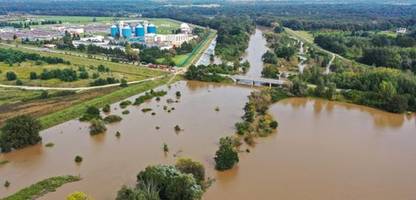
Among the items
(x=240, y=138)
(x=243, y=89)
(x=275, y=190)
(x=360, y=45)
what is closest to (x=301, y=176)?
(x=275, y=190)

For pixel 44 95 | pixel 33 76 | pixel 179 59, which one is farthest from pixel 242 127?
pixel 179 59

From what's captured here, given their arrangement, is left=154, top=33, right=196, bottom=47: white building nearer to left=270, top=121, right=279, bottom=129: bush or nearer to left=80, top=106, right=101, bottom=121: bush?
left=80, top=106, right=101, bottom=121: bush

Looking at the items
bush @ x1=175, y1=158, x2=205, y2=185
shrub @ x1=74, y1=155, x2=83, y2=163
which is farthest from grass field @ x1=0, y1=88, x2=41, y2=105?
bush @ x1=175, y1=158, x2=205, y2=185

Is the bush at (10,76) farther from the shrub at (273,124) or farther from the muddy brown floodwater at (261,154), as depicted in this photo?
the shrub at (273,124)

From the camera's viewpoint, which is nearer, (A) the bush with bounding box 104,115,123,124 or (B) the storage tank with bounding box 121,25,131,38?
(A) the bush with bounding box 104,115,123,124

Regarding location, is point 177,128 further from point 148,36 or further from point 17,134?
point 148,36

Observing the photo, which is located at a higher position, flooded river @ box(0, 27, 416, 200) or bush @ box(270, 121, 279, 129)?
bush @ box(270, 121, 279, 129)

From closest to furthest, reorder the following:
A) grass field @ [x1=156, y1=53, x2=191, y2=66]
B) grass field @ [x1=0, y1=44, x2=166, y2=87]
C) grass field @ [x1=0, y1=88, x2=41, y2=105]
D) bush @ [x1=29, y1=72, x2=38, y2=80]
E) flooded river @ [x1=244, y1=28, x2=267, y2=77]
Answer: grass field @ [x1=0, y1=88, x2=41, y2=105]
grass field @ [x1=0, y1=44, x2=166, y2=87]
bush @ [x1=29, y1=72, x2=38, y2=80]
flooded river @ [x1=244, y1=28, x2=267, y2=77]
grass field @ [x1=156, y1=53, x2=191, y2=66]
